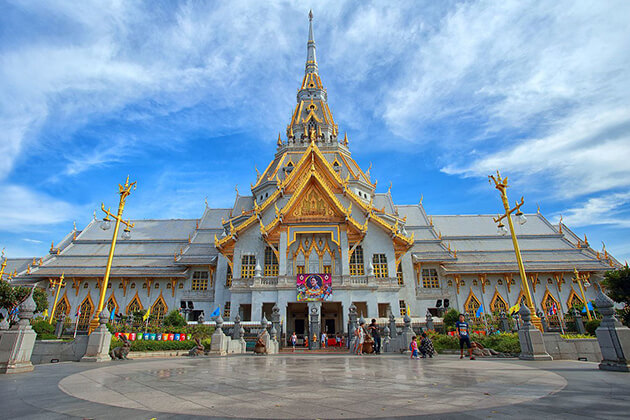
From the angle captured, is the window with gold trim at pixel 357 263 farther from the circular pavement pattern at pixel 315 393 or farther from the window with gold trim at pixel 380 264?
the circular pavement pattern at pixel 315 393

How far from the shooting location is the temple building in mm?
24125

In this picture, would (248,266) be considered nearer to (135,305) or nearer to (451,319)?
(135,305)

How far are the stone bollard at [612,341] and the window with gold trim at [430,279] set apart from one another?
21.3 m

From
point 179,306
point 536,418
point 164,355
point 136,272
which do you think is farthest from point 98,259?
point 536,418

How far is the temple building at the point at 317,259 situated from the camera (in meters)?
24.1

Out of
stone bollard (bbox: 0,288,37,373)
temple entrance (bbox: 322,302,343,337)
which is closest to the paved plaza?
stone bollard (bbox: 0,288,37,373)

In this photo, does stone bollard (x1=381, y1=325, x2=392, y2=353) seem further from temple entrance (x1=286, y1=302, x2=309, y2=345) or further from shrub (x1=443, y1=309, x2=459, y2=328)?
temple entrance (x1=286, y1=302, x2=309, y2=345)

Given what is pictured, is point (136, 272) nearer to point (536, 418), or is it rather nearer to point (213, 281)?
point (213, 281)

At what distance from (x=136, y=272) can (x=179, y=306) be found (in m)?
4.54

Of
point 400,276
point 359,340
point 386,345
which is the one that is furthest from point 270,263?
point 359,340

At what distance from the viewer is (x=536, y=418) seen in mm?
3359

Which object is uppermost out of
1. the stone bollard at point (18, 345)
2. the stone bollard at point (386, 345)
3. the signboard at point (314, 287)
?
the signboard at point (314, 287)

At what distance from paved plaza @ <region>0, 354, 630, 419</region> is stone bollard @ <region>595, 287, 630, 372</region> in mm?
527

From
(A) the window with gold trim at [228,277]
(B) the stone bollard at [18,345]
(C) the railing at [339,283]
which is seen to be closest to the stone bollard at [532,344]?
(C) the railing at [339,283]
